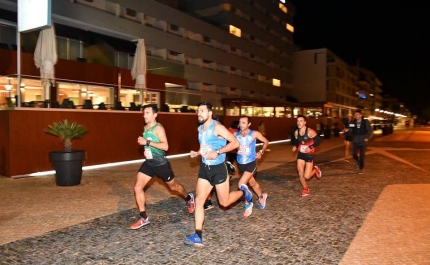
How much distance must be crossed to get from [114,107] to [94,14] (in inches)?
715

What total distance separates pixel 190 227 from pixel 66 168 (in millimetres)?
4777

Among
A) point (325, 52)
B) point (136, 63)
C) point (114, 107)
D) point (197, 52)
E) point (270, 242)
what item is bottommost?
point (270, 242)

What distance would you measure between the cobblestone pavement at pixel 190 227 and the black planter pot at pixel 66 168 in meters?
0.28

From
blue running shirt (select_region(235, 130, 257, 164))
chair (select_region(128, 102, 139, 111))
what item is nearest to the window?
chair (select_region(128, 102, 139, 111))

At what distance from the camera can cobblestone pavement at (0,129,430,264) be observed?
4527mm

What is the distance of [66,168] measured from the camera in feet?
30.4

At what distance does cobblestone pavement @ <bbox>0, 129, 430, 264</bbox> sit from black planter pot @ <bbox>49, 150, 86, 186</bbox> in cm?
28

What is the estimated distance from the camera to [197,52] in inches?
1662

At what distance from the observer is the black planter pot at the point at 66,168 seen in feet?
30.4

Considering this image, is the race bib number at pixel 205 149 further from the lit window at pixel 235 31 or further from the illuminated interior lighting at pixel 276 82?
the illuminated interior lighting at pixel 276 82

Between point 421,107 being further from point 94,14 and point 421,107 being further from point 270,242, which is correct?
point 270,242

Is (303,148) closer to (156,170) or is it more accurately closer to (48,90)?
(156,170)

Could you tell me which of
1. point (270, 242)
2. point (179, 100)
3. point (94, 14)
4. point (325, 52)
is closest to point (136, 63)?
point (179, 100)

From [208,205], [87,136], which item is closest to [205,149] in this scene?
[208,205]
